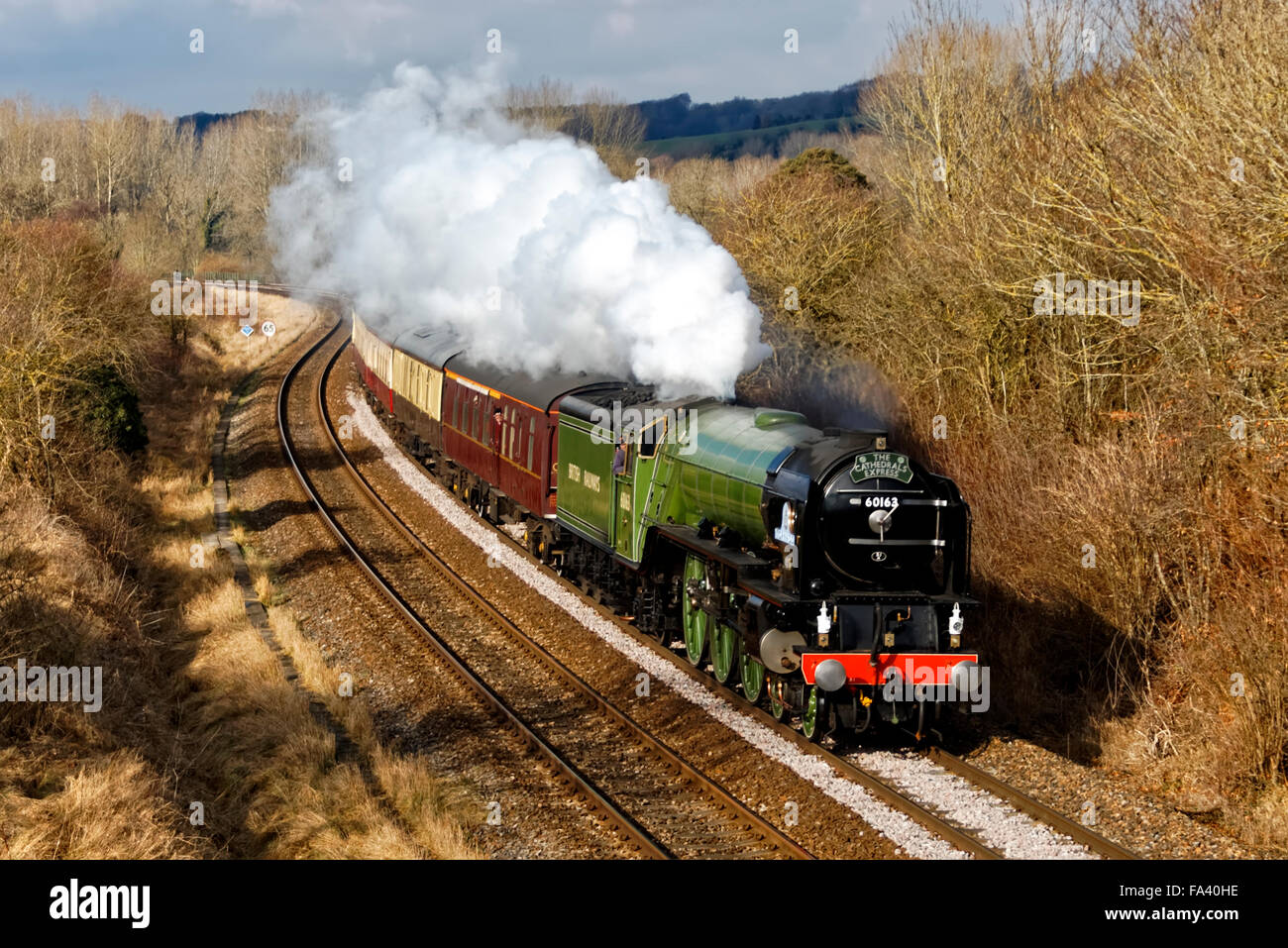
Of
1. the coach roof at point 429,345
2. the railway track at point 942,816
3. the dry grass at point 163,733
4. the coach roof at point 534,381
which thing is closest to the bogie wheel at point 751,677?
the railway track at point 942,816

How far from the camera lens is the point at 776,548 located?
38.5 ft

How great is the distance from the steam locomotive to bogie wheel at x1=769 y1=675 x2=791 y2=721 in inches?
0.9

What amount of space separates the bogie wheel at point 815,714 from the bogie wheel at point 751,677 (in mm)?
764

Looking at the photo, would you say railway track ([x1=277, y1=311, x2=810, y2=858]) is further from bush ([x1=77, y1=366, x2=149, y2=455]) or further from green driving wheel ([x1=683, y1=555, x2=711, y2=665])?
bush ([x1=77, y1=366, x2=149, y2=455])

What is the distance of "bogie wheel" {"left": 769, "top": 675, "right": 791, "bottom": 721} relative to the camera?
12.0m

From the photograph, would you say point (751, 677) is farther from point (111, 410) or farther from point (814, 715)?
point (111, 410)

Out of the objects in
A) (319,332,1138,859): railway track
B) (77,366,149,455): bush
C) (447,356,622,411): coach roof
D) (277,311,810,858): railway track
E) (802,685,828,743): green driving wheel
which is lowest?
(277,311,810,858): railway track

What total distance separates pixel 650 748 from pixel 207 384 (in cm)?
3623

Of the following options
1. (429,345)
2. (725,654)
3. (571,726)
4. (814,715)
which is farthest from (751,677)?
(429,345)

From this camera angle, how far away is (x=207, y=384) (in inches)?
1724

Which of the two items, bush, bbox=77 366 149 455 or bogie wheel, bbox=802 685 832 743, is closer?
bogie wheel, bbox=802 685 832 743

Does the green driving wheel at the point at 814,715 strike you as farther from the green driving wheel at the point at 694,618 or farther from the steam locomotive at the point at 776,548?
the green driving wheel at the point at 694,618

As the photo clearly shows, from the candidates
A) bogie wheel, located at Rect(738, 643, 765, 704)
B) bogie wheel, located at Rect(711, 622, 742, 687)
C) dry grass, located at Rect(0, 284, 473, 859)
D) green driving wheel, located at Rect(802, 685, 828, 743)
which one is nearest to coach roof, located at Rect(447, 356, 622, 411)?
bogie wheel, located at Rect(711, 622, 742, 687)

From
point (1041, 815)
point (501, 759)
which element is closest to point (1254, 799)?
point (1041, 815)
